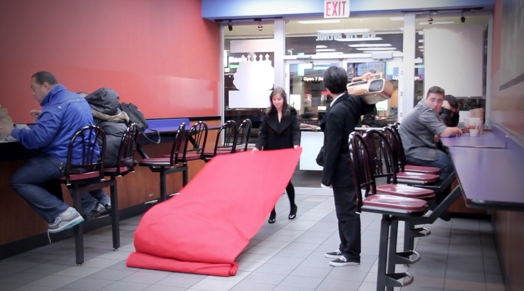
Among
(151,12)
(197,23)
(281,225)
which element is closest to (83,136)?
(281,225)

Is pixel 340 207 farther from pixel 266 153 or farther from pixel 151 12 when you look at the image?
pixel 151 12

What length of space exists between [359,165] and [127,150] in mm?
2641

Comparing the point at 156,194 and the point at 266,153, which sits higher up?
the point at 266,153

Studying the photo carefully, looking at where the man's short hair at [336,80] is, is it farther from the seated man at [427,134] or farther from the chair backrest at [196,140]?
the chair backrest at [196,140]

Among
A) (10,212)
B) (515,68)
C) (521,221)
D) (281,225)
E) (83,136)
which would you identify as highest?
(515,68)

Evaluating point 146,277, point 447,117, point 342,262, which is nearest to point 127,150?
point 146,277

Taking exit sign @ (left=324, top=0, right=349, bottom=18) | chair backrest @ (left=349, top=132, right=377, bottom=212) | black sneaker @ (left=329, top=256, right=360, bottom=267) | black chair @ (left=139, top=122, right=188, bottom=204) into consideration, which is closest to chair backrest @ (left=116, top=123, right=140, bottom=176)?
black chair @ (left=139, top=122, right=188, bottom=204)

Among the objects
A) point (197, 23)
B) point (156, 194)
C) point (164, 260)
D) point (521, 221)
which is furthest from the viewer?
point (197, 23)

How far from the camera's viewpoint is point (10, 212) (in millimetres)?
4770

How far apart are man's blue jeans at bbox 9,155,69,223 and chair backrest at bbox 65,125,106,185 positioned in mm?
120

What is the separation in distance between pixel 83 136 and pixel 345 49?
200 inches

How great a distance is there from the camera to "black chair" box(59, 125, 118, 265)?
442 cm

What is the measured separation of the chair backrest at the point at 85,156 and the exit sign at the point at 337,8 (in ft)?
15.0

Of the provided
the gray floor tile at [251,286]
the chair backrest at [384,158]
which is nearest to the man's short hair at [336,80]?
the chair backrest at [384,158]
